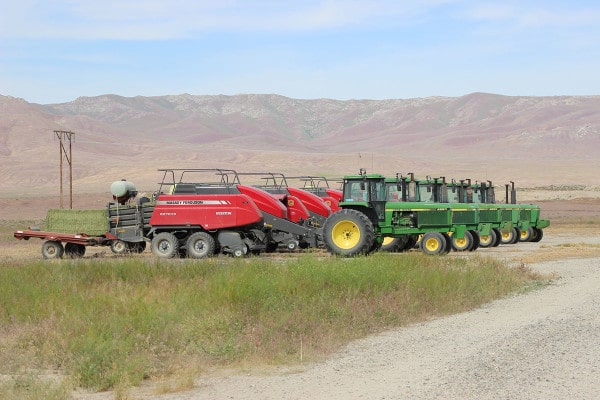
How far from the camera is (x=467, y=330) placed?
13.1m

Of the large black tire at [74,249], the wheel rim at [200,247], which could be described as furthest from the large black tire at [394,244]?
the large black tire at [74,249]

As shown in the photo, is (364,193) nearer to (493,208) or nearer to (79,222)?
(493,208)

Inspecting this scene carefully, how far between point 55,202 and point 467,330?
62.2 metres

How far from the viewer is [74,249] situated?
2758 centimetres

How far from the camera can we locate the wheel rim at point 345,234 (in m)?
24.1

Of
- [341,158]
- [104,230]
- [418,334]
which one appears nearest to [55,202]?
[104,230]

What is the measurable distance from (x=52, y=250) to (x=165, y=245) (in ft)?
11.3

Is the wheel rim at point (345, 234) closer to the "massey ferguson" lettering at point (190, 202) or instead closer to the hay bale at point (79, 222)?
the "massey ferguson" lettering at point (190, 202)

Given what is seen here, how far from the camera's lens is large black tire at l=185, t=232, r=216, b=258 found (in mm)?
25750

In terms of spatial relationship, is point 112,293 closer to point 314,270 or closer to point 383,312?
point 314,270

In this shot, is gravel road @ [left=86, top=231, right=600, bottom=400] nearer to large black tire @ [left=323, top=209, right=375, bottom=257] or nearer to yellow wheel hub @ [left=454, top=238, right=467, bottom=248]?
large black tire @ [left=323, top=209, right=375, bottom=257]

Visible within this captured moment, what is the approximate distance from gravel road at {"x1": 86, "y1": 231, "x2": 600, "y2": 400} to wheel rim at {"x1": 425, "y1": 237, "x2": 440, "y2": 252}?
37.6ft

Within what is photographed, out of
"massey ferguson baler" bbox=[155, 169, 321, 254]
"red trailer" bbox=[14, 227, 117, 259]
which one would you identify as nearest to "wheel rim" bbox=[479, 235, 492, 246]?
"massey ferguson baler" bbox=[155, 169, 321, 254]

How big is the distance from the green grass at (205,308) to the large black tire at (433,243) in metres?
6.69
